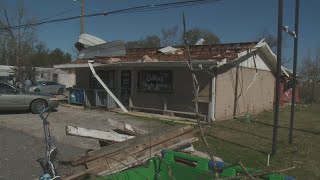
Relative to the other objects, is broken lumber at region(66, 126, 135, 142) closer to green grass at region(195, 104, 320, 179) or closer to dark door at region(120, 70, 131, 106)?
green grass at region(195, 104, 320, 179)

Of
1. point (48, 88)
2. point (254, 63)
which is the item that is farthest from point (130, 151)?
point (48, 88)

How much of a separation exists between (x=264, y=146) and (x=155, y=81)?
870 cm

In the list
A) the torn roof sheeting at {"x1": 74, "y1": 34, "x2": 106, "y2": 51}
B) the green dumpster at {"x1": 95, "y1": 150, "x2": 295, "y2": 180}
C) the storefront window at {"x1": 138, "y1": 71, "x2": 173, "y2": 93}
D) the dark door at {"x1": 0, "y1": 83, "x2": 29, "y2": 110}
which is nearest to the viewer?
the green dumpster at {"x1": 95, "y1": 150, "x2": 295, "y2": 180}

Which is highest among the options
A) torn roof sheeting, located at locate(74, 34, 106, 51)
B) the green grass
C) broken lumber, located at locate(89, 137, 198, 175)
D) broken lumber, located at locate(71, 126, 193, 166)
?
torn roof sheeting, located at locate(74, 34, 106, 51)

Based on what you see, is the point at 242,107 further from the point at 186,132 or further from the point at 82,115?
the point at 186,132

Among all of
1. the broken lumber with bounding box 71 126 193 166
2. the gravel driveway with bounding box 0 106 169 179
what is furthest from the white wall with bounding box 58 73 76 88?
the broken lumber with bounding box 71 126 193 166

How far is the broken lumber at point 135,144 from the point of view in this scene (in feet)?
17.6

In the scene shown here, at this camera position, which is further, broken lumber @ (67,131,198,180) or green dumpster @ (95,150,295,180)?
broken lumber @ (67,131,198,180)

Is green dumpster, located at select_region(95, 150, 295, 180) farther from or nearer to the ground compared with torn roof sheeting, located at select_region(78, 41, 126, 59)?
nearer to the ground

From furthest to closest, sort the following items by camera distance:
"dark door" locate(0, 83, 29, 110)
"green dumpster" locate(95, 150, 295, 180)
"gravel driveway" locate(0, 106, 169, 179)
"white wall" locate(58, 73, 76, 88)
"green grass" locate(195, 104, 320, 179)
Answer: "white wall" locate(58, 73, 76, 88)
"dark door" locate(0, 83, 29, 110)
"green grass" locate(195, 104, 320, 179)
"gravel driveway" locate(0, 106, 169, 179)
"green dumpster" locate(95, 150, 295, 180)

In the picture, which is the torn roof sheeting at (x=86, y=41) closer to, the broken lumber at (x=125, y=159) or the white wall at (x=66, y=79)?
the broken lumber at (x=125, y=159)

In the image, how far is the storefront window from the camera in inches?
709

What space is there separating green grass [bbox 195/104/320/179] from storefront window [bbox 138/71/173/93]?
345 cm

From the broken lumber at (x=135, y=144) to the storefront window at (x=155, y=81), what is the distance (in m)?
11.8
